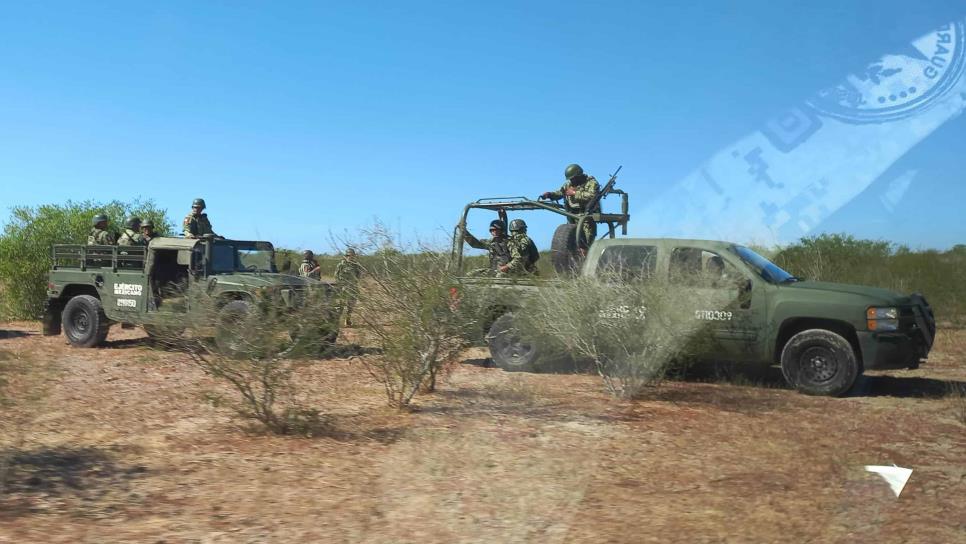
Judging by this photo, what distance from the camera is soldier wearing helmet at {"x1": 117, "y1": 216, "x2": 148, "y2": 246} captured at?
14.1 metres

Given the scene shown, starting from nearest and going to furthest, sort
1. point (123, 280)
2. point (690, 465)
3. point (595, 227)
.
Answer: point (690, 465), point (595, 227), point (123, 280)

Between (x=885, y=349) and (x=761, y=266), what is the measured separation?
5.33ft

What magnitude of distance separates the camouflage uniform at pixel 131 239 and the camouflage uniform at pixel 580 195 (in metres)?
7.20

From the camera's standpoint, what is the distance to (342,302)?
7879 millimetres

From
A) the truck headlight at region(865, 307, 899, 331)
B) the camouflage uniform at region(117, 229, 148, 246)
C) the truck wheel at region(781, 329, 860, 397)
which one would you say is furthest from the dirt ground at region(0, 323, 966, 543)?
the camouflage uniform at region(117, 229, 148, 246)

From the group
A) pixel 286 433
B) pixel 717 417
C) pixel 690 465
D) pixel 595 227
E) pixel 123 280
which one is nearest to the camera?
pixel 690 465

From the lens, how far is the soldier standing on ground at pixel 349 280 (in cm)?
791

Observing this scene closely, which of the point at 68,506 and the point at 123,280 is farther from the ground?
the point at 123,280

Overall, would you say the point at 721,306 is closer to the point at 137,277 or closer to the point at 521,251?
the point at 521,251

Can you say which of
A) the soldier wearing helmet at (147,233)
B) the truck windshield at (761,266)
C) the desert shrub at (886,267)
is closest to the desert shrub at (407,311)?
the truck windshield at (761,266)

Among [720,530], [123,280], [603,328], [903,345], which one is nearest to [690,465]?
[720,530]

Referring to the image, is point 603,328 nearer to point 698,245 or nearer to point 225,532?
point 698,245

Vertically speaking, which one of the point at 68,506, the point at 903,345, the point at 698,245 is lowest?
the point at 68,506

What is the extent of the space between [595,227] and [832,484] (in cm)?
648
